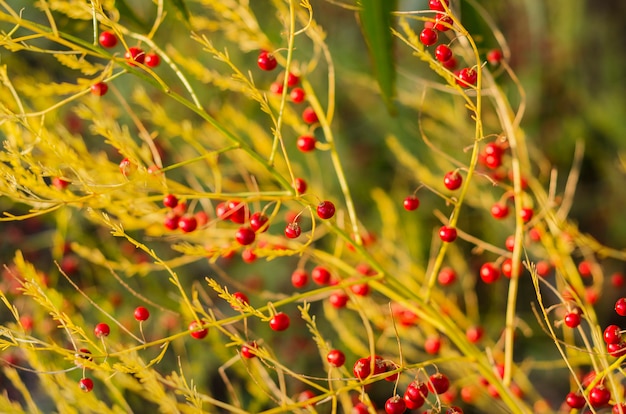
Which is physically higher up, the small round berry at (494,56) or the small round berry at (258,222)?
the small round berry at (494,56)

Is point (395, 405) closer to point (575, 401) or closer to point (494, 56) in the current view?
point (575, 401)

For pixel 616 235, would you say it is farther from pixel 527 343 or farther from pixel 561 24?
pixel 561 24

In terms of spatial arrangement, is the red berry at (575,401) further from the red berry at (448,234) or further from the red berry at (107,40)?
the red berry at (107,40)

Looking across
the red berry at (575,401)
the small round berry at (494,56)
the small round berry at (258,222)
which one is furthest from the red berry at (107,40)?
the red berry at (575,401)

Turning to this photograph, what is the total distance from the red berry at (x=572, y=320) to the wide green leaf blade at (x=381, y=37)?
0.19 m

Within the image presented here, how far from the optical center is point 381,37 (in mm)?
476

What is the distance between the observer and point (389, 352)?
1.03 meters

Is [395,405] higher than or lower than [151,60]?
lower

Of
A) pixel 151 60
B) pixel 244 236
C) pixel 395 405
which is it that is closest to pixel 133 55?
pixel 151 60

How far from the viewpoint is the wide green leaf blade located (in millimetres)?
460

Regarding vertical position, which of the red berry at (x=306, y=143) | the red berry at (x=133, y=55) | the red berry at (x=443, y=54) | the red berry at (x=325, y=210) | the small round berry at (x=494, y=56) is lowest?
the red berry at (x=306, y=143)

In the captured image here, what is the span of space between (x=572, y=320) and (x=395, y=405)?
12 centimetres

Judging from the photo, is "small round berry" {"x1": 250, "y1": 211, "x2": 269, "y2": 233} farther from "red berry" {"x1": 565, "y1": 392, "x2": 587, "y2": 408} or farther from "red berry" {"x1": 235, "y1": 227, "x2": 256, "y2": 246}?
"red berry" {"x1": 565, "y1": 392, "x2": 587, "y2": 408}

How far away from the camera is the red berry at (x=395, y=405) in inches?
16.2
